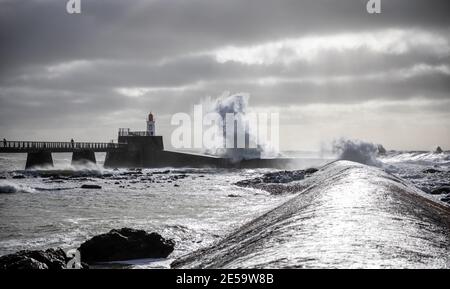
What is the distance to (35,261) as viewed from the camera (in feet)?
25.5

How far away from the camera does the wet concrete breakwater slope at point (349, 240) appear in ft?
18.3

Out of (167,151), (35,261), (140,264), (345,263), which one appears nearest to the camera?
(345,263)

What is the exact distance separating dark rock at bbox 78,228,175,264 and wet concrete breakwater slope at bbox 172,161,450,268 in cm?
71

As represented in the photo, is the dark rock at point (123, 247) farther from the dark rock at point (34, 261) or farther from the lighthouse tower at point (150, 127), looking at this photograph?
the lighthouse tower at point (150, 127)

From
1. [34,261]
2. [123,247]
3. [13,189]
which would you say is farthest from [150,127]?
[34,261]

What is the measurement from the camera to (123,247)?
402 inches

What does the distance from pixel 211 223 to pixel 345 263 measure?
31.7 ft

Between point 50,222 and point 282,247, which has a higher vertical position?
point 282,247

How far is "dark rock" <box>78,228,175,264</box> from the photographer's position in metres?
10.0

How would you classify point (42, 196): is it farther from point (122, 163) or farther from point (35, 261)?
point (122, 163)

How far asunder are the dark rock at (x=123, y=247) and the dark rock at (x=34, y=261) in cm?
135

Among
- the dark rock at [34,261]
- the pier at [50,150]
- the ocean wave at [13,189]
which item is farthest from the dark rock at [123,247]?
the pier at [50,150]

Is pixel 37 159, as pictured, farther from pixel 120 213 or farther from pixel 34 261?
pixel 34 261
